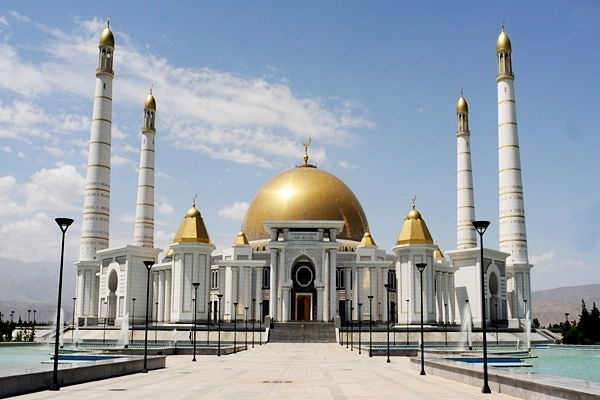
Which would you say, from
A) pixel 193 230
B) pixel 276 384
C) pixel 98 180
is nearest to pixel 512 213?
pixel 193 230

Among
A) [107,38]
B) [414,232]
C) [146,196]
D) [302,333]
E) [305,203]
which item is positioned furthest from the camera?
[305,203]

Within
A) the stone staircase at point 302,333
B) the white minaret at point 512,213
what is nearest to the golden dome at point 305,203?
the white minaret at point 512,213

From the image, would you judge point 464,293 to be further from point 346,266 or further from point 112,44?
point 112,44

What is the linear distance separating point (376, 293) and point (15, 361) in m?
35.8

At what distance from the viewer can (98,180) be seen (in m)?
60.2

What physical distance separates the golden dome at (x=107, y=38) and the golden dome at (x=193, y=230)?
58.9ft

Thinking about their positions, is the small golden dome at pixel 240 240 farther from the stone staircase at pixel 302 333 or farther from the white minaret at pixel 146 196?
the stone staircase at pixel 302 333

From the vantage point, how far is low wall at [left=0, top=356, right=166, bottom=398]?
14.3 m

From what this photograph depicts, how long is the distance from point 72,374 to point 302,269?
4227cm

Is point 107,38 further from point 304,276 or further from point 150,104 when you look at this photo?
point 304,276

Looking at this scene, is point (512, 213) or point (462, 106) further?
point (462, 106)

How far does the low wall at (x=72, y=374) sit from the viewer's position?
14.3 m

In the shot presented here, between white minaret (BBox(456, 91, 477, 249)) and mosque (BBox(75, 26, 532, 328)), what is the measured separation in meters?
0.19

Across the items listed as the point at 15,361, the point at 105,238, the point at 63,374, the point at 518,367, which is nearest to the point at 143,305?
the point at 105,238
